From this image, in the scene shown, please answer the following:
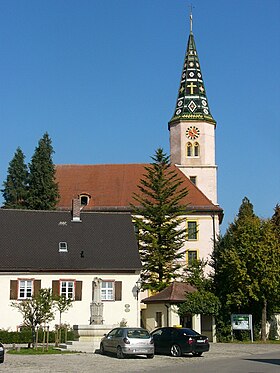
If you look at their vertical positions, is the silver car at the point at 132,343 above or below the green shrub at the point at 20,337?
above

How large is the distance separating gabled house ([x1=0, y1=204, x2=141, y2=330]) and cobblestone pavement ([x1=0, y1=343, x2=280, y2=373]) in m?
14.4

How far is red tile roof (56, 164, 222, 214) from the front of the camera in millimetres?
60625

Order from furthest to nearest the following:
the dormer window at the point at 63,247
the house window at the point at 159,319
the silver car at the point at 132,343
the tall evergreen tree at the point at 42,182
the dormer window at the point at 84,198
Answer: the dormer window at the point at 84,198, the tall evergreen tree at the point at 42,182, the dormer window at the point at 63,247, the house window at the point at 159,319, the silver car at the point at 132,343

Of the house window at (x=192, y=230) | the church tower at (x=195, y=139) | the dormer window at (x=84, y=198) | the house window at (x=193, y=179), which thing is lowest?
the house window at (x=192, y=230)

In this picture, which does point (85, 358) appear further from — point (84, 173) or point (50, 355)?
point (84, 173)

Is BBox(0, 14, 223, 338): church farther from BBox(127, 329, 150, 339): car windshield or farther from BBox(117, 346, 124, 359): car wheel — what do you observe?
BBox(127, 329, 150, 339): car windshield

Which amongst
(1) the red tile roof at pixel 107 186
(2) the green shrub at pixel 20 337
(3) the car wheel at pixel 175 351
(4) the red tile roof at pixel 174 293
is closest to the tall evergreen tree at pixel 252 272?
(4) the red tile roof at pixel 174 293

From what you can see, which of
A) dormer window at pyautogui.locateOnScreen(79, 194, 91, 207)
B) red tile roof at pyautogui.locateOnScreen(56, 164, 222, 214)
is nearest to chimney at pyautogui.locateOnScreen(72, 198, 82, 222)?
red tile roof at pyautogui.locateOnScreen(56, 164, 222, 214)

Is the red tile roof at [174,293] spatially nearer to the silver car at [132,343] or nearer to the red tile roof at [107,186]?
the red tile roof at [107,186]

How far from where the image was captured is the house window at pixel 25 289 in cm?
4141

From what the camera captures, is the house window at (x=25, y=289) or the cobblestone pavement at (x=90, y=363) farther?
the house window at (x=25, y=289)

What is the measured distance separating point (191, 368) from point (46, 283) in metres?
22.7

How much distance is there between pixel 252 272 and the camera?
133ft

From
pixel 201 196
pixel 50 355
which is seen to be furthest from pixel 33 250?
pixel 201 196
